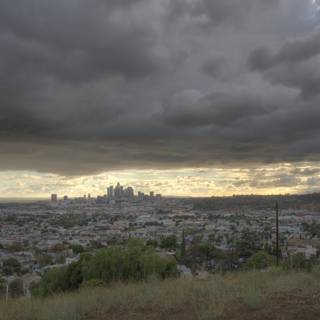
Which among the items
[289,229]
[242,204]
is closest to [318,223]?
[289,229]

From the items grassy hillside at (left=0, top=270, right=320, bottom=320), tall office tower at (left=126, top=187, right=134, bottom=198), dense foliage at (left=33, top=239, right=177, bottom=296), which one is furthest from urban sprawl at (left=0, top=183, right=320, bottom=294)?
tall office tower at (left=126, top=187, right=134, bottom=198)

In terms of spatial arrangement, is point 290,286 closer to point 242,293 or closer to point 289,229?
point 242,293

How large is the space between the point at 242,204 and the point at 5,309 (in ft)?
264

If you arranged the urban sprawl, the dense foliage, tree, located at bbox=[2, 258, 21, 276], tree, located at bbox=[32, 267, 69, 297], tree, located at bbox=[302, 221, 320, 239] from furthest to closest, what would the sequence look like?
tree, located at bbox=[302, 221, 320, 239], tree, located at bbox=[2, 258, 21, 276], the urban sprawl, tree, located at bbox=[32, 267, 69, 297], the dense foliage

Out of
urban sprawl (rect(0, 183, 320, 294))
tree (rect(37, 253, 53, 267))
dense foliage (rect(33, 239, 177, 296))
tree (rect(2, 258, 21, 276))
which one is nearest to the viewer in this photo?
dense foliage (rect(33, 239, 177, 296))

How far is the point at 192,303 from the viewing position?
8148 millimetres

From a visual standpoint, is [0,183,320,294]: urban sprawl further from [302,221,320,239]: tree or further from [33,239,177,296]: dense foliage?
[33,239,177,296]: dense foliage

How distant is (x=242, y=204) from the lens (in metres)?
86.9

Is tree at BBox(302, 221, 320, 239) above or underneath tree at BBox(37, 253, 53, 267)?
above

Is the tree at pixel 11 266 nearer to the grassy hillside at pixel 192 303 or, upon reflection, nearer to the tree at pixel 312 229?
the tree at pixel 312 229

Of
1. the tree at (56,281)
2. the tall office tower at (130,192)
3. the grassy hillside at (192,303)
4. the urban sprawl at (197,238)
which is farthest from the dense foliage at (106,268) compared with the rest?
the tall office tower at (130,192)

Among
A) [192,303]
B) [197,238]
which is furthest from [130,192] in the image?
[192,303]

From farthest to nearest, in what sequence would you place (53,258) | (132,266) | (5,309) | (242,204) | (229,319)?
(242,204) < (53,258) < (132,266) < (5,309) < (229,319)

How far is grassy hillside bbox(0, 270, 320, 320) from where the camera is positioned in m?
7.54
